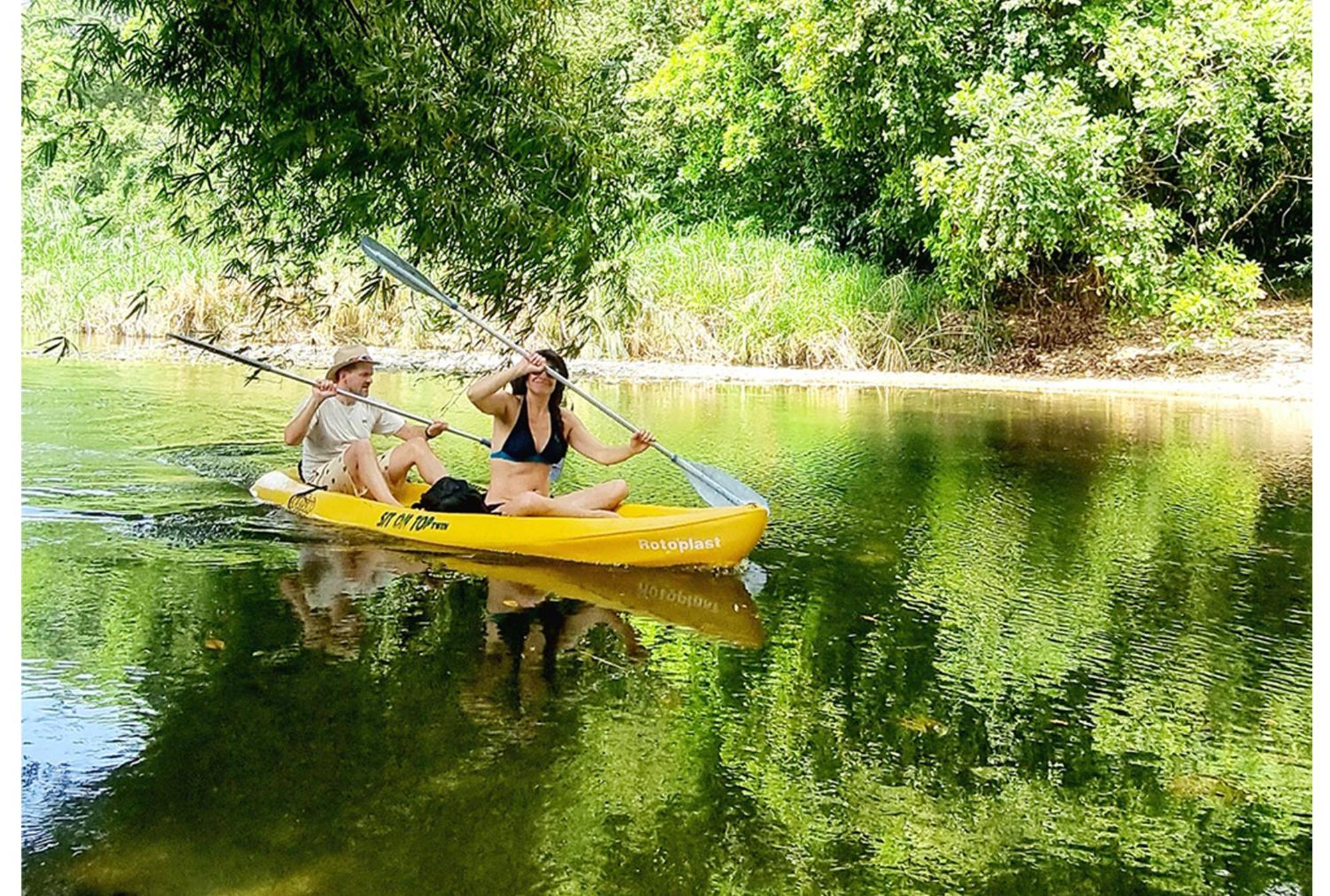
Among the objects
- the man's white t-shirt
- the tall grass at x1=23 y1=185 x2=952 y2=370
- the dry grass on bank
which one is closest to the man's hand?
the man's white t-shirt

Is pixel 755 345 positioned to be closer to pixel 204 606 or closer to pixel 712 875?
pixel 204 606

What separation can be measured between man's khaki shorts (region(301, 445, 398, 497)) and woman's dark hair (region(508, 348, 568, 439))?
0.90 meters

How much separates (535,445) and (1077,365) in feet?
33.5

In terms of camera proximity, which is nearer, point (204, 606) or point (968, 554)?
point (204, 606)

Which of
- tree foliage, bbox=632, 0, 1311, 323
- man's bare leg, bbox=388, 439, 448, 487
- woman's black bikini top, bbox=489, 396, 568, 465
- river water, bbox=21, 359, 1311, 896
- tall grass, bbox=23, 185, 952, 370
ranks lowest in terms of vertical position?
river water, bbox=21, 359, 1311, 896

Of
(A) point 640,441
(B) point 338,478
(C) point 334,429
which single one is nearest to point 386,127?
(A) point 640,441

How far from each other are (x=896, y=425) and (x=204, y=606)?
6127 mm

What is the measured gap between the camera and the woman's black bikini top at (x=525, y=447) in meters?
5.08

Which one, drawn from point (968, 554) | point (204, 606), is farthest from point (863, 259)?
point (204, 606)

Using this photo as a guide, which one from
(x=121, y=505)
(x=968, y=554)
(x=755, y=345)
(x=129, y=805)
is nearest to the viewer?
(x=129, y=805)

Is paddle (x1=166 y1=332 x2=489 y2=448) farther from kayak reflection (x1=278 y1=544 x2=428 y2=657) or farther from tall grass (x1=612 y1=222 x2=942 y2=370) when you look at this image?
tall grass (x1=612 y1=222 x2=942 y2=370)

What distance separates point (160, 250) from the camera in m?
13.6

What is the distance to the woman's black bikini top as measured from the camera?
5082 mm

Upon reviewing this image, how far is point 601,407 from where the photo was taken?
17.7 ft
